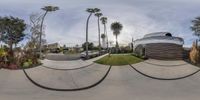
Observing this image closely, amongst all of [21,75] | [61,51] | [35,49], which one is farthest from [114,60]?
[21,75]

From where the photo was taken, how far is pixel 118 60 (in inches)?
105

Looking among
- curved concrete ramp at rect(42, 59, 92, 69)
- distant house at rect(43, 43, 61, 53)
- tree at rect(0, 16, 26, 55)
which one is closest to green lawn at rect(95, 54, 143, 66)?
curved concrete ramp at rect(42, 59, 92, 69)

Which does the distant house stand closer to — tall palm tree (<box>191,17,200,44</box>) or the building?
the building

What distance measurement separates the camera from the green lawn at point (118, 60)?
251 cm

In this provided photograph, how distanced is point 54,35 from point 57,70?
510 millimetres

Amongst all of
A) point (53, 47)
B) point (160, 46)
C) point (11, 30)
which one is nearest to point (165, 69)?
point (160, 46)

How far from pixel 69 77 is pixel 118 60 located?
0.55m

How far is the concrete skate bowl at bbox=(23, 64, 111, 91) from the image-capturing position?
2.64 m

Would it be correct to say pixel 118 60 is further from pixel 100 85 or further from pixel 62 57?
pixel 62 57

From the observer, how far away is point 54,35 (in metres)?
2.34

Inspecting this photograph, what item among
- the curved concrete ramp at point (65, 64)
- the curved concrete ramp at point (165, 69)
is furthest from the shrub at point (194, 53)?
the curved concrete ramp at point (65, 64)

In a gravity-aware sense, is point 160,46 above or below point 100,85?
above

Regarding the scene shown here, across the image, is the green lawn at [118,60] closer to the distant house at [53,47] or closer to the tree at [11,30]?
the distant house at [53,47]

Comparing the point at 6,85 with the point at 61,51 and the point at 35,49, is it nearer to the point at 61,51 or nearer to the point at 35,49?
the point at 35,49
